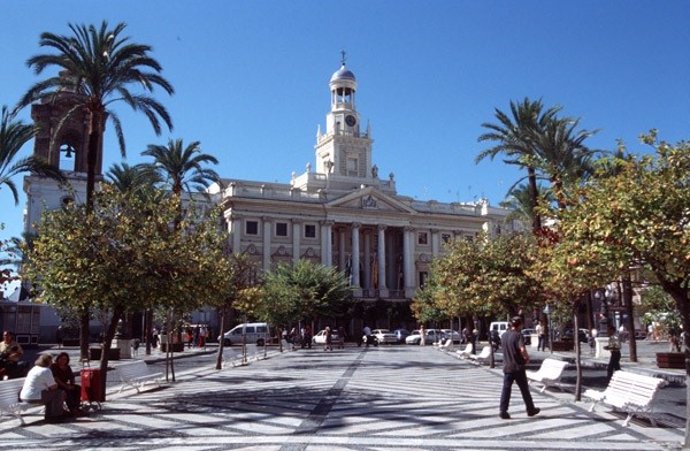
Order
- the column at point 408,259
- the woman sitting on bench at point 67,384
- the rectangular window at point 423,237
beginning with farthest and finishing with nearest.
→ the rectangular window at point 423,237 < the column at point 408,259 < the woman sitting on bench at point 67,384

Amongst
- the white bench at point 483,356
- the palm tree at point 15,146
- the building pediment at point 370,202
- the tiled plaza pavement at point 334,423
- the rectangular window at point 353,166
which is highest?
the rectangular window at point 353,166

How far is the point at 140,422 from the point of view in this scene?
11062mm

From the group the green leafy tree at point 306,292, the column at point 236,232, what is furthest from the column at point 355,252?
the green leafy tree at point 306,292

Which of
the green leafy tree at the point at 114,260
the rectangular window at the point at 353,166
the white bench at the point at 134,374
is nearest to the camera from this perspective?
the green leafy tree at the point at 114,260

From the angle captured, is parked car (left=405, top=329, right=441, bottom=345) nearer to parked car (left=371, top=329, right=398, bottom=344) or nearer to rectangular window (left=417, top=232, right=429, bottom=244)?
parked car (left=371, top=329, right=398, bottom=344)

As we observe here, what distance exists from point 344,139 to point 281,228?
12.5 m

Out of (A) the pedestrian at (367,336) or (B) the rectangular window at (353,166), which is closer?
(A) the pedestrian at (367,336)

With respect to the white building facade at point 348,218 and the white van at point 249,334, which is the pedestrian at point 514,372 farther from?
the white building facade at point 348,218

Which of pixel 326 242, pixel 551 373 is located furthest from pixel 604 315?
pixel 551 373

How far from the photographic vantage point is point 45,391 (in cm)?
1124

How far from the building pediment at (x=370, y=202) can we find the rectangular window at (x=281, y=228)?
4715mm

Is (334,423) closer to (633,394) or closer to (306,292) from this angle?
(633,394)

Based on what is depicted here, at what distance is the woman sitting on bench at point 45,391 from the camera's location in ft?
36.7

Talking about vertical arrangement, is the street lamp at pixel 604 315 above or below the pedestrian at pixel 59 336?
above
